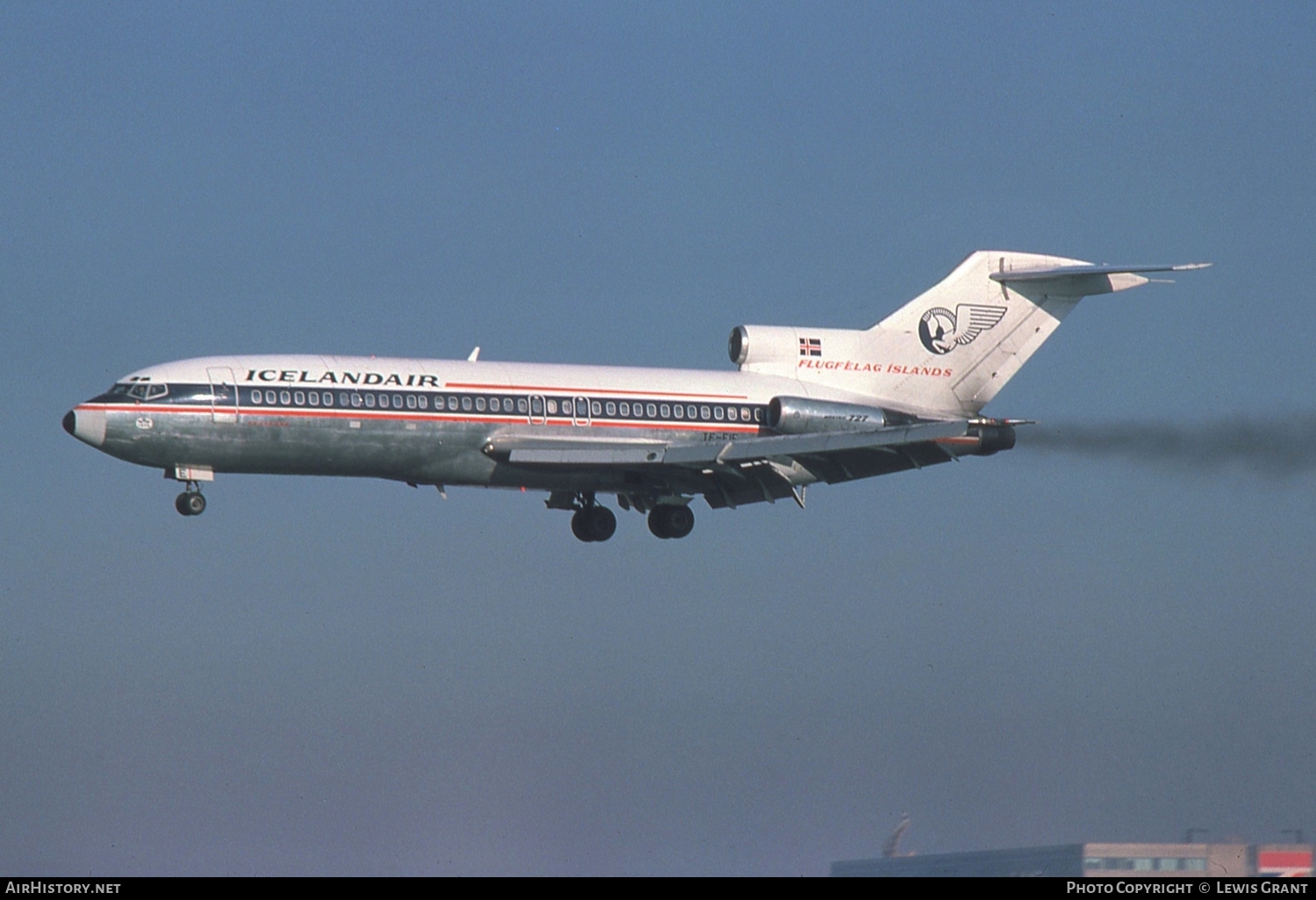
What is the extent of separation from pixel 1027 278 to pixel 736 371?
843cm

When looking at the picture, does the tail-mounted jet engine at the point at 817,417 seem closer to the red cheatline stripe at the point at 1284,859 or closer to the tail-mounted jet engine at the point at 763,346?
the tail-mounted jet engine at the point at 763,346

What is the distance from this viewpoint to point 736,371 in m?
48.3

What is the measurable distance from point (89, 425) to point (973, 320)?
2230cm

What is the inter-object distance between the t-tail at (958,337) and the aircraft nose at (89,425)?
51.2 feet

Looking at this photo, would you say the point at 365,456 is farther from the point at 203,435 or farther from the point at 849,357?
the point at 849,357

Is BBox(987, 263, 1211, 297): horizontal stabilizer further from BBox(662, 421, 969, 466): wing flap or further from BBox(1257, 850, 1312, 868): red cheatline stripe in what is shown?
BBox(1257, 850, 1312, 868): red cheatline stripe

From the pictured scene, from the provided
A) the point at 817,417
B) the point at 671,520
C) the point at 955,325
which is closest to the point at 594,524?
the point at 671,520

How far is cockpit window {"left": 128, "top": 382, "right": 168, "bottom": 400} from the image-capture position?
42031 mm

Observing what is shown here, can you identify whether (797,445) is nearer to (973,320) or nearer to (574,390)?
(574,390)

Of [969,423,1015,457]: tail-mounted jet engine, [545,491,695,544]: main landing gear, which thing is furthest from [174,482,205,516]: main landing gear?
[969,423,1015,457]: tail-mounted jet engine

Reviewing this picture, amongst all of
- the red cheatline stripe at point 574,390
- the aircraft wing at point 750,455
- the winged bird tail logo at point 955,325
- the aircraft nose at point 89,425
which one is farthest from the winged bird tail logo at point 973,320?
the aircraft nose at point 89,425

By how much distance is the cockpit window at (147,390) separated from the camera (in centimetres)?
4203
